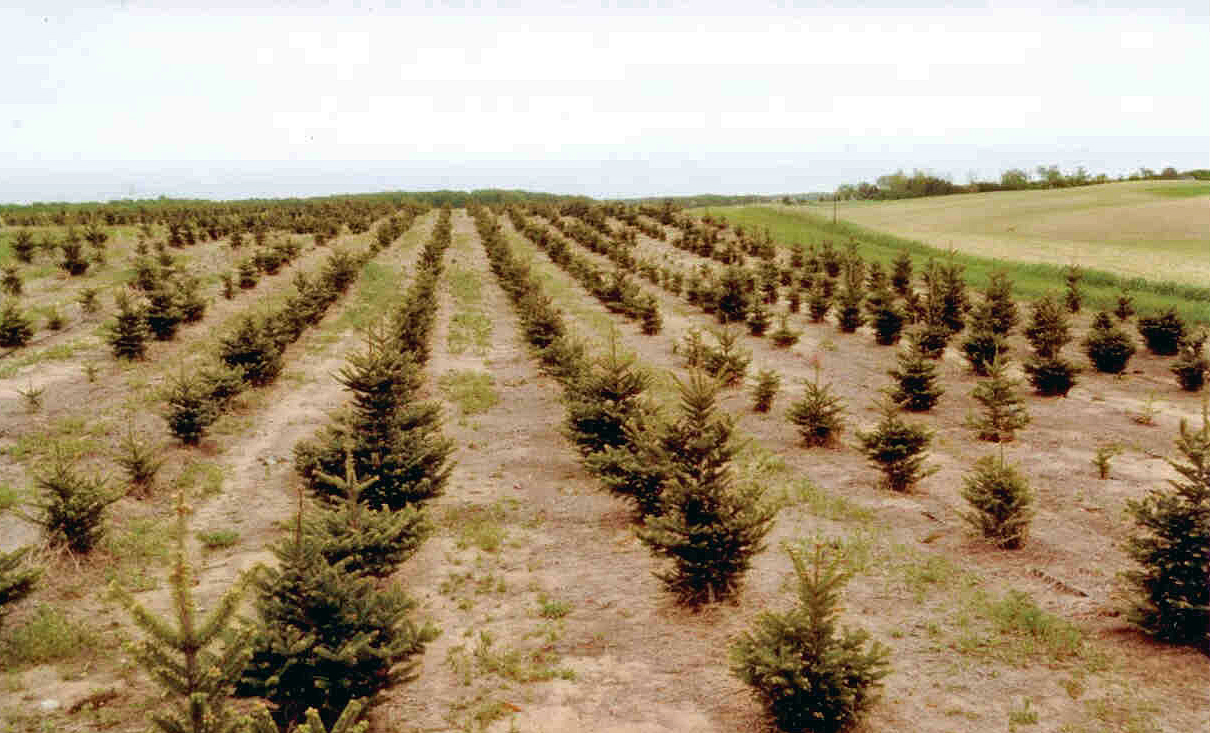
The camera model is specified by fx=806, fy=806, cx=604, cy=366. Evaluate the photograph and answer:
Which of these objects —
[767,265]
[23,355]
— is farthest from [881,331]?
[23,355]

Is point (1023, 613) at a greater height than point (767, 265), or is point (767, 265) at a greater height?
point (767, 265)

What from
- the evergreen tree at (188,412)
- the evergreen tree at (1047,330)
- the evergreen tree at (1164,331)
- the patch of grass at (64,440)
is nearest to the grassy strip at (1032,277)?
the evergreen tree at (1164,331)

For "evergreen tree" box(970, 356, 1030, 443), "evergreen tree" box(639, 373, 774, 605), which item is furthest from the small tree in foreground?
"evergreen tree" box(970, 356, 1030, 443)

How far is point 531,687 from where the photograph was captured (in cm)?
772

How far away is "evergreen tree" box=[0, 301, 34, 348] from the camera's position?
21.4 metres

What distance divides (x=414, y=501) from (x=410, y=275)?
98.9 ft

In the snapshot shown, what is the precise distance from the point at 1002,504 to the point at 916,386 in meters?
7.31

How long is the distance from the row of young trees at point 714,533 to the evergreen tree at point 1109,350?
14.6 m

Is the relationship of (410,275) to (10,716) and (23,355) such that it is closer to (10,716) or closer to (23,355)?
(23,355)

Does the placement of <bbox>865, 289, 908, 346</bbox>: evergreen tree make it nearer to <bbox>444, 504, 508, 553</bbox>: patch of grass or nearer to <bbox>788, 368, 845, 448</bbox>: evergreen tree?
<bbox>788, 368, 845, 448</bbox>: evergreen tree

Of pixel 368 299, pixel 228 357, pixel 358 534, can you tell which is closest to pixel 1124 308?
pixel 228 357

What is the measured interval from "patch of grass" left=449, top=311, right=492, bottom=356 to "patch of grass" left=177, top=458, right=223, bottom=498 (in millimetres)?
11079

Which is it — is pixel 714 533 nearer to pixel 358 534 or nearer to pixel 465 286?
pixel 358 534

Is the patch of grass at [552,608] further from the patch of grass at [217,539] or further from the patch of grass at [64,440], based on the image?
the patch of grass at [64,440]
